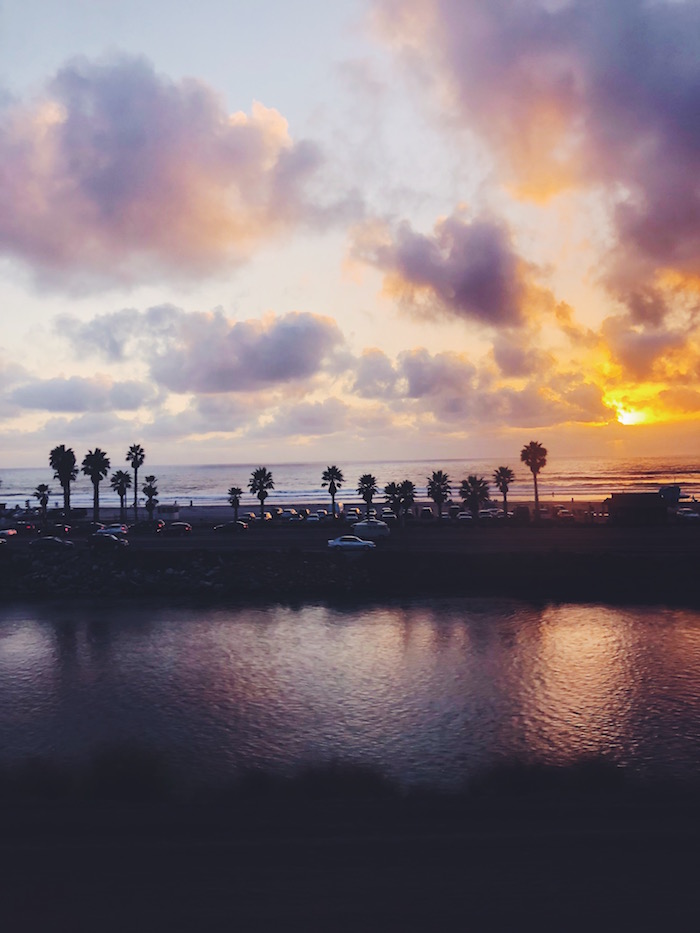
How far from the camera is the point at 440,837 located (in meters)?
16.4

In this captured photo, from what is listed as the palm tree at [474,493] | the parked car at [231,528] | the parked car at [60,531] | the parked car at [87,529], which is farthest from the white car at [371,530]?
the parked car at [60,531]

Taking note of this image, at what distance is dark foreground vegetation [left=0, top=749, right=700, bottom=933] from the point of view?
13.5m

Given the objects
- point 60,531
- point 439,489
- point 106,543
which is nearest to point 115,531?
point 60,531

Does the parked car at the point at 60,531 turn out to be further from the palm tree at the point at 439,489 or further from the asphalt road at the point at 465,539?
the palm tree at the point at 439,489

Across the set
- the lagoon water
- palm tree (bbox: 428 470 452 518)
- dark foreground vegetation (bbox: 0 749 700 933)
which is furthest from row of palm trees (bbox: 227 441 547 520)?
dark foreground vegetation (bbox: 0 749 700 933)

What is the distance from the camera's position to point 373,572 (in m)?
56.3

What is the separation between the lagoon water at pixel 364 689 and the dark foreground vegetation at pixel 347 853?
5.92ft

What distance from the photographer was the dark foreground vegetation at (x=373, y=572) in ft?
170

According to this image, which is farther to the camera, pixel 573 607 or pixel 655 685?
pixel 573 607

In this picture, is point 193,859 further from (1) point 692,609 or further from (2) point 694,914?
(1) point 692,609

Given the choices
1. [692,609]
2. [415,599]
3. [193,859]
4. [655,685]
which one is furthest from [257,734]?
[692,609]

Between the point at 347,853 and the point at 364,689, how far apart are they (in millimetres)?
14164

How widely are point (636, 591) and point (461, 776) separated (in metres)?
36.6

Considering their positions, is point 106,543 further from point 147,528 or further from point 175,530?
point 147,528
